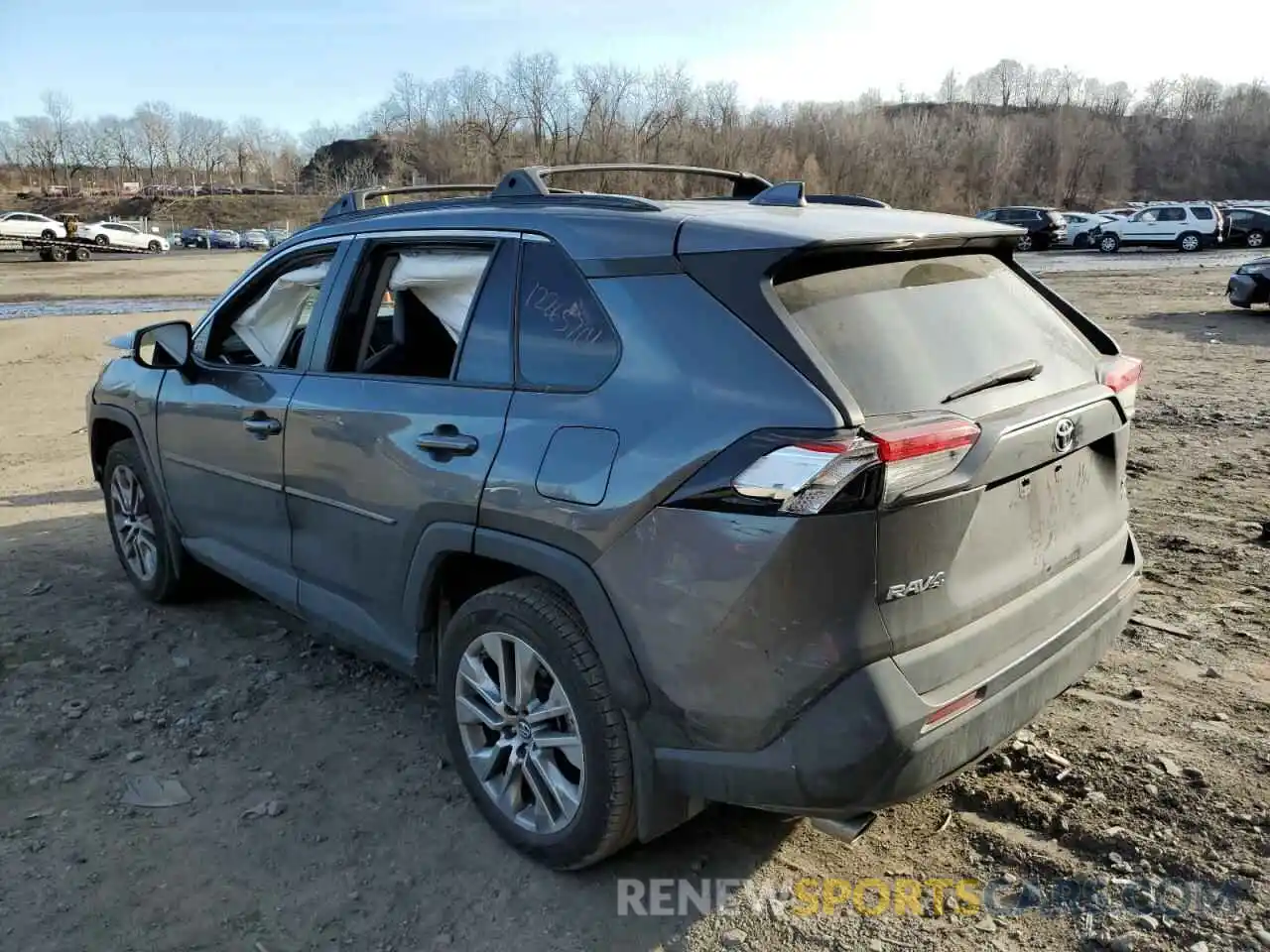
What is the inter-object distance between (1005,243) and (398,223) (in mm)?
2002

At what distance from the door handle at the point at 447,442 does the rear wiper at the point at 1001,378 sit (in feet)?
4.29

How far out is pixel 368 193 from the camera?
4.18 m

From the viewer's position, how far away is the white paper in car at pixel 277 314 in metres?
3.88

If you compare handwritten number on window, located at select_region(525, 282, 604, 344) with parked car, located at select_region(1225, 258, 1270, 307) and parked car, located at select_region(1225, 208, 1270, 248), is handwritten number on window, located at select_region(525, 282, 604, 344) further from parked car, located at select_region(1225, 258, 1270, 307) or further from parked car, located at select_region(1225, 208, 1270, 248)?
parked car, located at select_region(1225, 208, 1270, 248)

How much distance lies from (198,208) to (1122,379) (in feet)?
374

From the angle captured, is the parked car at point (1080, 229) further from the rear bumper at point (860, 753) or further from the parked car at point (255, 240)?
the parked car at point (255, 240)

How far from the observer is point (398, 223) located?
11.1ft

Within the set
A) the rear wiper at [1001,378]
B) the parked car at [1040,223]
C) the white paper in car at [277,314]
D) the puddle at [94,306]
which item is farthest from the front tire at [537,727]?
the parked car at [1040,223]

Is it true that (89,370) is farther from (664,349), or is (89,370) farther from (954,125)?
(954,125)

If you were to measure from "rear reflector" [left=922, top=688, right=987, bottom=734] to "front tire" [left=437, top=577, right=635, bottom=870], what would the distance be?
769mm

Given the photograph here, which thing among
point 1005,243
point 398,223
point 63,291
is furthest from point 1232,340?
point 63,291

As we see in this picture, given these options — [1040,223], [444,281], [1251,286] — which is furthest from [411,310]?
[1040,223]

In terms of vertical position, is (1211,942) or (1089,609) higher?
(1089,609)

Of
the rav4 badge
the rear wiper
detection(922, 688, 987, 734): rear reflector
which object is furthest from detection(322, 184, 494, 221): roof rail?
detection(922, 688, 987, 734): rear reflector
